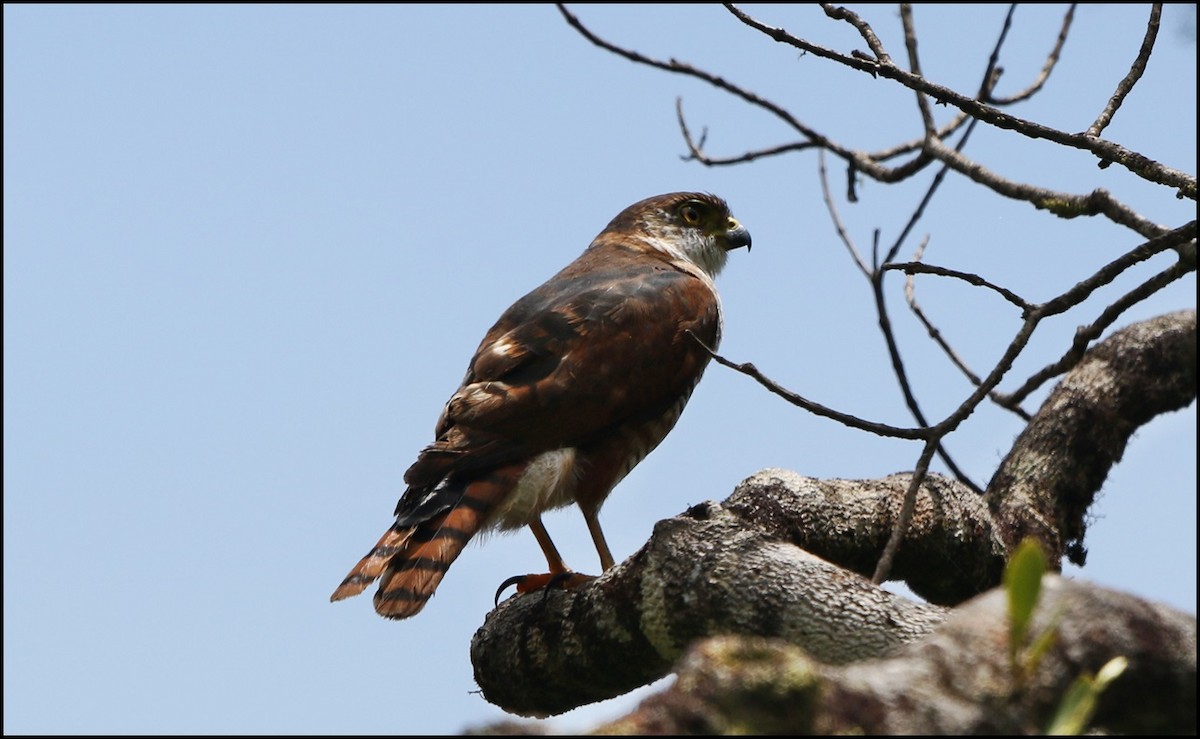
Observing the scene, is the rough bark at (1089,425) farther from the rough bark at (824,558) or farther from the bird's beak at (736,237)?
the bird's beak at (736,237)

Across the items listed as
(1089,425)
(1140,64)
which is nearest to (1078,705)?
(1140,64)

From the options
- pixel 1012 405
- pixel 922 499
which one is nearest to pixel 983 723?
pixel 922 499

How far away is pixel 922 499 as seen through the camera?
12.6 feet

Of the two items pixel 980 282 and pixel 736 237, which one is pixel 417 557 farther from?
pixel 736 237

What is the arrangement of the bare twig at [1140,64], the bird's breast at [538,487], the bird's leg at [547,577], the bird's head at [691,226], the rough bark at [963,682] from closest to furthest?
the rough bark at [963,682]
the bare twig at [1140,64]
the bird's leg at [547,577]
the bird's breast at [538,487]
the bird's head at [691,226]

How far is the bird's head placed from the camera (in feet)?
21.9

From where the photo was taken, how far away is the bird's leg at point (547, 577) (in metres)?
4.02

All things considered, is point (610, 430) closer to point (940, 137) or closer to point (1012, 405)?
point (1012, 405)

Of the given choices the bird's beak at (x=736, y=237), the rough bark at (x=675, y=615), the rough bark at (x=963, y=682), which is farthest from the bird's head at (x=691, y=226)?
the rough bark at (x=963, y=682)

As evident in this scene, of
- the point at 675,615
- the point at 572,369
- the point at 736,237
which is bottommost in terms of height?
the point at 675,615

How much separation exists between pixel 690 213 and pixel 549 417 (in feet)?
7.45

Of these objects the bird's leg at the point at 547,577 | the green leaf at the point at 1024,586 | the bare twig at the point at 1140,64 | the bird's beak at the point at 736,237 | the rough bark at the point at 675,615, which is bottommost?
the green leaf at the point at 1024,586

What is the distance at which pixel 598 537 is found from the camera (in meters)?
4.98

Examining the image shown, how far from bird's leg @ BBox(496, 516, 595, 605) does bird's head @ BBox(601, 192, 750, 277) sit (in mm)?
2117
